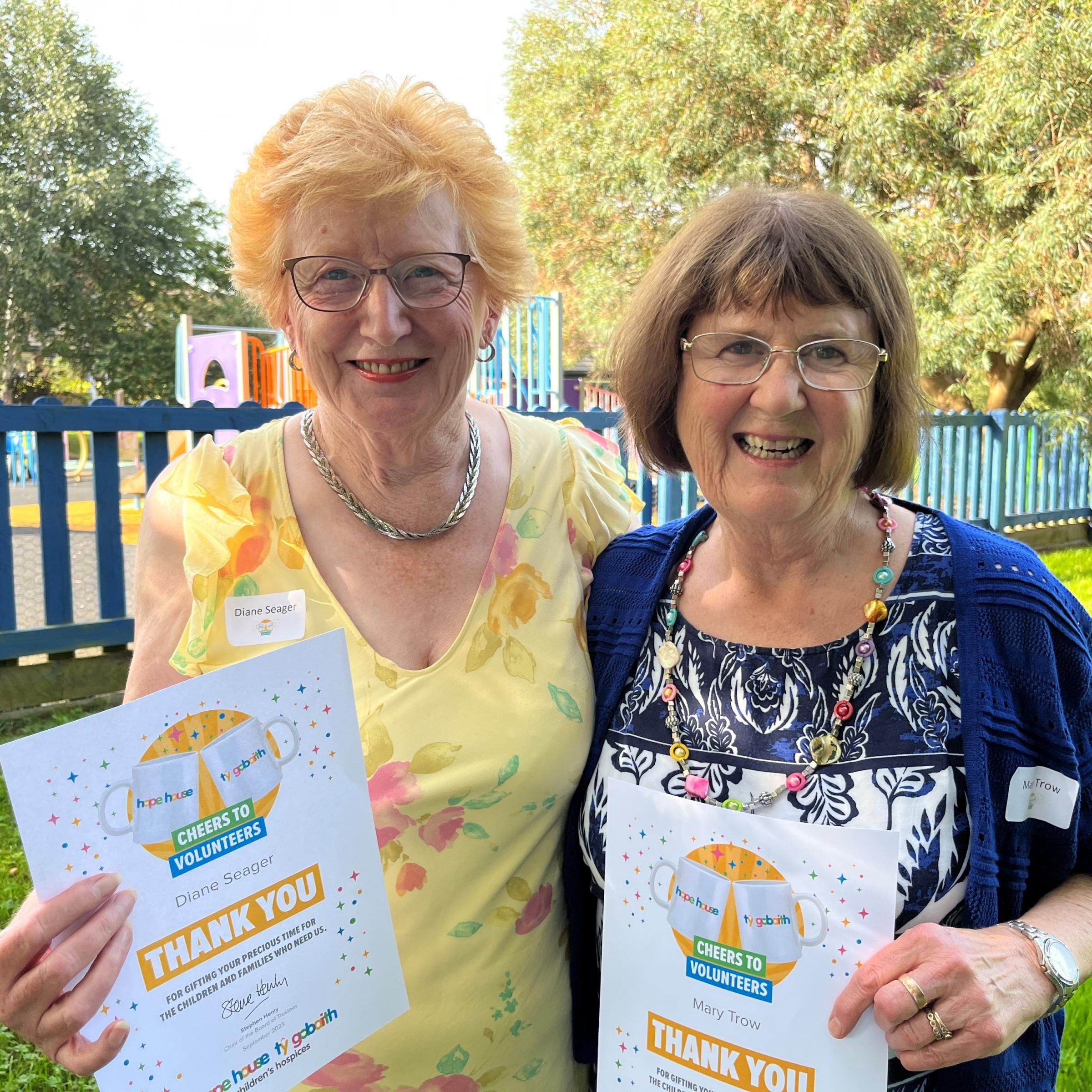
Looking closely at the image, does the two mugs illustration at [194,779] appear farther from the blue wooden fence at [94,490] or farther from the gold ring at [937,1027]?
the blue wooden fence at [94,490]

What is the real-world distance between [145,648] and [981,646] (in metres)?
1.46

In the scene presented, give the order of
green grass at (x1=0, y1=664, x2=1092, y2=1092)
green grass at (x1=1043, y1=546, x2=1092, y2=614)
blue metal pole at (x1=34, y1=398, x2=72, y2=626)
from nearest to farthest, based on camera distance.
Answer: green grass at (x1=0, y1=664, x2=1092, y2=1092) → blue metal pole at (x1=34, y1=398, x2=72, y2=626) → green grass at (x1=1043, y1=546, x2=1092, y2=614)

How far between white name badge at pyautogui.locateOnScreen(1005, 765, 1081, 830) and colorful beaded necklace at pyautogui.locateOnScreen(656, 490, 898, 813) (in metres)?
0.27

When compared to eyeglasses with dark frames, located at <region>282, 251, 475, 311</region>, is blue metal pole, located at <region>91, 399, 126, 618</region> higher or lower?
lower

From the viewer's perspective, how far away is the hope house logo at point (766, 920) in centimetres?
142

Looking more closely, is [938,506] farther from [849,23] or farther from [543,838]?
[543,838]

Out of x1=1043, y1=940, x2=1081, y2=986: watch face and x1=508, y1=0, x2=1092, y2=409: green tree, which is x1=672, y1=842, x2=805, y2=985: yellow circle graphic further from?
x1=508, y1=0, x2=1092, y2=409: green tree

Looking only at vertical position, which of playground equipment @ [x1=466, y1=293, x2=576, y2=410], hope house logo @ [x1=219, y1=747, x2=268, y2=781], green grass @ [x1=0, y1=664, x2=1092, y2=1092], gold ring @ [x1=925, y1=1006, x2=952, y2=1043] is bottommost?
green grass @ [x1=0, y1=664, x2=1092, y2=1092]

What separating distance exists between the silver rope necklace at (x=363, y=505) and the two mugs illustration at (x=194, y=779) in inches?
24.1

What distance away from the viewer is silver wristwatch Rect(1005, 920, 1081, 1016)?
144 cm

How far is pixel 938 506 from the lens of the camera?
37.0 ft

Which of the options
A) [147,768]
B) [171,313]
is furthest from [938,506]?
[171,313]

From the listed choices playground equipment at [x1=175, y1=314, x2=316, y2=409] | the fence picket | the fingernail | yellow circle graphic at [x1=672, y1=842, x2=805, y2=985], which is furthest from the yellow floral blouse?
playground equipment at [x1=175, y1=314, x2=316, y2=409]

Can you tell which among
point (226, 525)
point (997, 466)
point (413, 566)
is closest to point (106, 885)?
point (226, 525)
